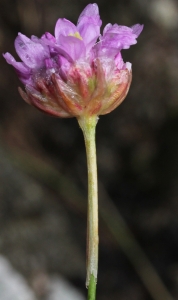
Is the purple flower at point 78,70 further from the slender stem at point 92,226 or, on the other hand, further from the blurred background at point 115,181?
the blurred background at point 115,181

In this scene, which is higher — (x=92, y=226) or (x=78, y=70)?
(x=78, y=70)

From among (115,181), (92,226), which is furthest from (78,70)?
(115,181)

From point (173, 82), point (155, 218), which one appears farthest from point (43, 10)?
point (155, 218)

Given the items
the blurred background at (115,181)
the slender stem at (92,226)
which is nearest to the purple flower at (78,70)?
the slender stem at (92,226)

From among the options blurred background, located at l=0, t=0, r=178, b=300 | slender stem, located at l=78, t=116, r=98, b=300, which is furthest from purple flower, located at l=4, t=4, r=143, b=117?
blurred background, located at l=0, t=0, r=178, b=300

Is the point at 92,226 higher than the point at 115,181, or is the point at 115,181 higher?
the point at 115,181

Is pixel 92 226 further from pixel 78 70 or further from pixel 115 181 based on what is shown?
pixel 115 181

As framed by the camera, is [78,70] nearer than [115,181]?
Yes

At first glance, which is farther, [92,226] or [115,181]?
[115,181]
